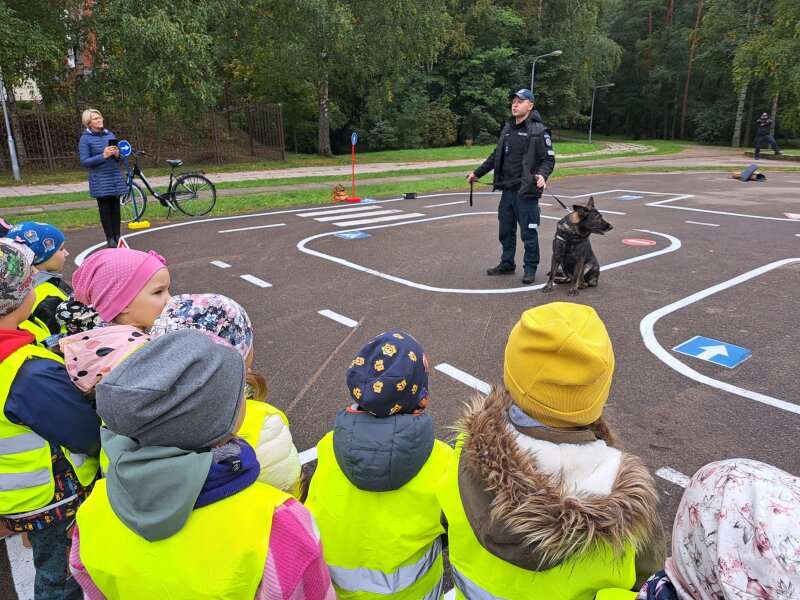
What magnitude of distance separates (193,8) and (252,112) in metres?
6.40

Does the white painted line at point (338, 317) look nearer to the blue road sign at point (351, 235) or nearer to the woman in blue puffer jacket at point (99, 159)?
the blue road sign at point (351, 235)

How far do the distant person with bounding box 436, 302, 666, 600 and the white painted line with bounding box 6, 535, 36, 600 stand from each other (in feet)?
7.45

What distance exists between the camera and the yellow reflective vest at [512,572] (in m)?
1.57

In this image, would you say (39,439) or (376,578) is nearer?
(376,578)

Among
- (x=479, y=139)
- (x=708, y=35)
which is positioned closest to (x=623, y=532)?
(x=479, y=139)

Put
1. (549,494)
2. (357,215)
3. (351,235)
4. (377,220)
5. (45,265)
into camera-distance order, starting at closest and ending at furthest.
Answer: (549,494), (45,265), (351,235), (377,220), (357,215)

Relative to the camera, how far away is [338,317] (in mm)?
6148

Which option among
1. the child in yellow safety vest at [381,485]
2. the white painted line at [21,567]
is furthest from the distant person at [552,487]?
the white painted line at [21,567]

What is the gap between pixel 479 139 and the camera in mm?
42250

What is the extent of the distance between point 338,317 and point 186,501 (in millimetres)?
4847

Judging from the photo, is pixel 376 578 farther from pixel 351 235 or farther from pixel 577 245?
pixel 351 235

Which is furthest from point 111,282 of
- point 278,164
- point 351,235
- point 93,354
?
point 278,164

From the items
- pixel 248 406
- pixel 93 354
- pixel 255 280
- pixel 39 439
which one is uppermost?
pixel 93 354

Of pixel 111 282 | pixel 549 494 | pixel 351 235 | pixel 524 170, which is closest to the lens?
pixel 549 494
